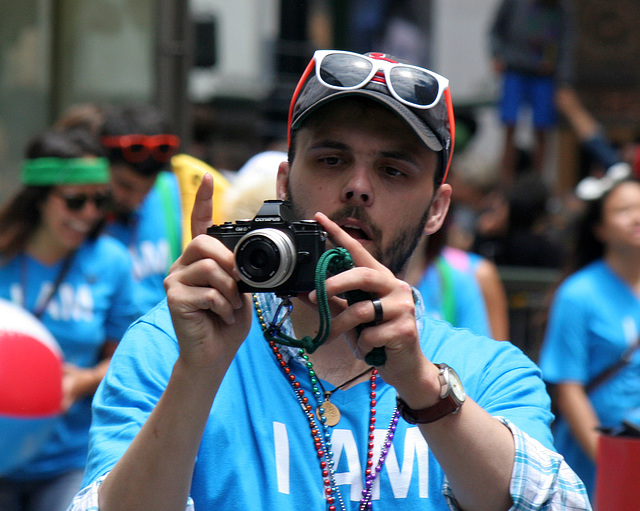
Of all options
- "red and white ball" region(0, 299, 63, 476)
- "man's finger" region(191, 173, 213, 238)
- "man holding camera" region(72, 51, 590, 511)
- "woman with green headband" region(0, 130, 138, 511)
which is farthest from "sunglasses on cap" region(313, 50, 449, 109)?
"woman with green headband" region(0, 130, 138, 511)

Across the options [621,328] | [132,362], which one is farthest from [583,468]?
[132,362]

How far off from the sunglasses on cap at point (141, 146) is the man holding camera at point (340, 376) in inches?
136

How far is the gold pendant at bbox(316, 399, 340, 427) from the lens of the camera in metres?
2.03

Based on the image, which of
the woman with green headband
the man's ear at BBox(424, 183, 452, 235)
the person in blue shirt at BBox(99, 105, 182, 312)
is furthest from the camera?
the person in blue shirt at BBox(99, 105, 182, 312)

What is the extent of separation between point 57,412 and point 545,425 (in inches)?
100

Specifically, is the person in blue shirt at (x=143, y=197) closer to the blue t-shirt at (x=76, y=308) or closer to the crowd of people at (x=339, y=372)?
the blue t-shirt at (x=76, y=308)

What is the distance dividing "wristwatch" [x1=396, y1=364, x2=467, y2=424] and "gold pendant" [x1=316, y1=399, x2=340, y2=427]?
0.23 metres

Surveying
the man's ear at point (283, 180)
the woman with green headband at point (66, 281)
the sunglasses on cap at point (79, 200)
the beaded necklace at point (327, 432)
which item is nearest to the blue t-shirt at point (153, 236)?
the woman with green headband at point (66, 281)

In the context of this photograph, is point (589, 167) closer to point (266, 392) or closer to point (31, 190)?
point (31, 190)

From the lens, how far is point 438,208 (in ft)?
7.61

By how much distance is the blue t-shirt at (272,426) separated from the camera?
1919 mm

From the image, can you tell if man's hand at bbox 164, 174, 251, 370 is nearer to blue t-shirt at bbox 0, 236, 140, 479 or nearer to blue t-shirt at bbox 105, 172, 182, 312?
blue t-shirt at bbox 0, 236, 140, 479

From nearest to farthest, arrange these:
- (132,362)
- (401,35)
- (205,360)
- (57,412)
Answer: (205,360) < (132,362) < (57,412) < (401,35)

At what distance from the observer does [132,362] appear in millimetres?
1995
